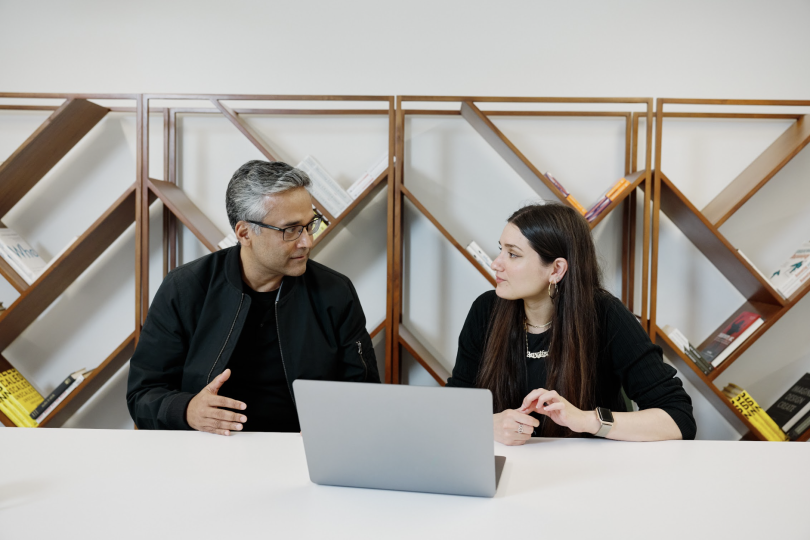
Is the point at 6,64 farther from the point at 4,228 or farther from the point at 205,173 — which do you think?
the point at 205,173

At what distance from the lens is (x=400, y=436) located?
0.96 metres

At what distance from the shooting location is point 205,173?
2.62 metres

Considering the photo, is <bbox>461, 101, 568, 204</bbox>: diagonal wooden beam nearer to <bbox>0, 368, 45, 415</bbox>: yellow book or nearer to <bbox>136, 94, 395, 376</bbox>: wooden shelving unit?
<bbox>136, 94, 395, 376</bbox>: wooden shelving unit

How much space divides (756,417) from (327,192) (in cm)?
193

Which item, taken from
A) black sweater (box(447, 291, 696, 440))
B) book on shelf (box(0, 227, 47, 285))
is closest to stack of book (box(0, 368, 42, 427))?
book on shelf (box(0, 227, 47, 285))

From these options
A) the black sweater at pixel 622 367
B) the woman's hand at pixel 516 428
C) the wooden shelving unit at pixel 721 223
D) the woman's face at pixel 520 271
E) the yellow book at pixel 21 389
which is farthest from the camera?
the yellow book at pixel 21 389

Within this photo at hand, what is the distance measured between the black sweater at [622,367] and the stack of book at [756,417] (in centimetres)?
95

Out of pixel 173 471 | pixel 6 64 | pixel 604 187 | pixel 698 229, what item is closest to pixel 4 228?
pixel 6 64

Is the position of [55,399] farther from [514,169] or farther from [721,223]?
[721,223]

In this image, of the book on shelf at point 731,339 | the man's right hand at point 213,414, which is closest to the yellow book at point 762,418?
the book on shelf at point 731,339

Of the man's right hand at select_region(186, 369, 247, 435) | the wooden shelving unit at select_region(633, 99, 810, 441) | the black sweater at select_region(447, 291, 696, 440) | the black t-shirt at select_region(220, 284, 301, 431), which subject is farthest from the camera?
the wooden shelving unit at select_region(633, 99, 810, 441)

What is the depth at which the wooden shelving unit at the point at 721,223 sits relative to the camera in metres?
2.28

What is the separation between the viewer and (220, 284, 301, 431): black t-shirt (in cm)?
178

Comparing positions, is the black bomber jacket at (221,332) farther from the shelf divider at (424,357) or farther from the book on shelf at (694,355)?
the book on shelf at (694,355)
